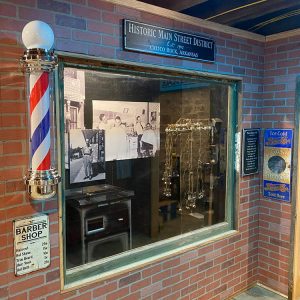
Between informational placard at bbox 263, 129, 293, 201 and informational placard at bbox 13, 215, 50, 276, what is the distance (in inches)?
82.2

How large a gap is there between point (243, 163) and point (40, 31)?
6.78ft

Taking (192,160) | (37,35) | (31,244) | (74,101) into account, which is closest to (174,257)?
(31,244)

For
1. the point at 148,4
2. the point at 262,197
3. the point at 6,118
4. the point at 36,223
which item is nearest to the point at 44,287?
the point at 36,223

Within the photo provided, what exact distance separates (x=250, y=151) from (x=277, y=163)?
268 mm

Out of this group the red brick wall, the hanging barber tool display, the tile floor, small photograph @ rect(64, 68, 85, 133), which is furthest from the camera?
the hanging barber tool display

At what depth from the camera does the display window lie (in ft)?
8.00

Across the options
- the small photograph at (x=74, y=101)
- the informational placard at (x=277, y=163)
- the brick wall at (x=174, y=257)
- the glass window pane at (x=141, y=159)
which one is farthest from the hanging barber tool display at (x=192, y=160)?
the small photograph at (x=74, y=101)

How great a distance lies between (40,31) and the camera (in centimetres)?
143

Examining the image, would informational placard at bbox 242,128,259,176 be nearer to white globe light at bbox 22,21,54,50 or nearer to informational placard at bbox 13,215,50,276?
informational placard at bbox 13,215,50,276

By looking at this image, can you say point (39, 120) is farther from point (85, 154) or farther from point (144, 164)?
point (144, 164)

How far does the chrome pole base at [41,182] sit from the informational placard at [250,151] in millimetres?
1859

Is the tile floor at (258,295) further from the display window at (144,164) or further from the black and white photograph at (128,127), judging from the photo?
the black and white photograph at (128,127)

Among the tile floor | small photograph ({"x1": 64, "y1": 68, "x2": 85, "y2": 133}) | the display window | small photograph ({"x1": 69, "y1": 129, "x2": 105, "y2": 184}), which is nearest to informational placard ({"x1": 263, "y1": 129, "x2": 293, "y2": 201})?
the display window

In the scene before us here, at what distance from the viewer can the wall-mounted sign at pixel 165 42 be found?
2.01 metres
